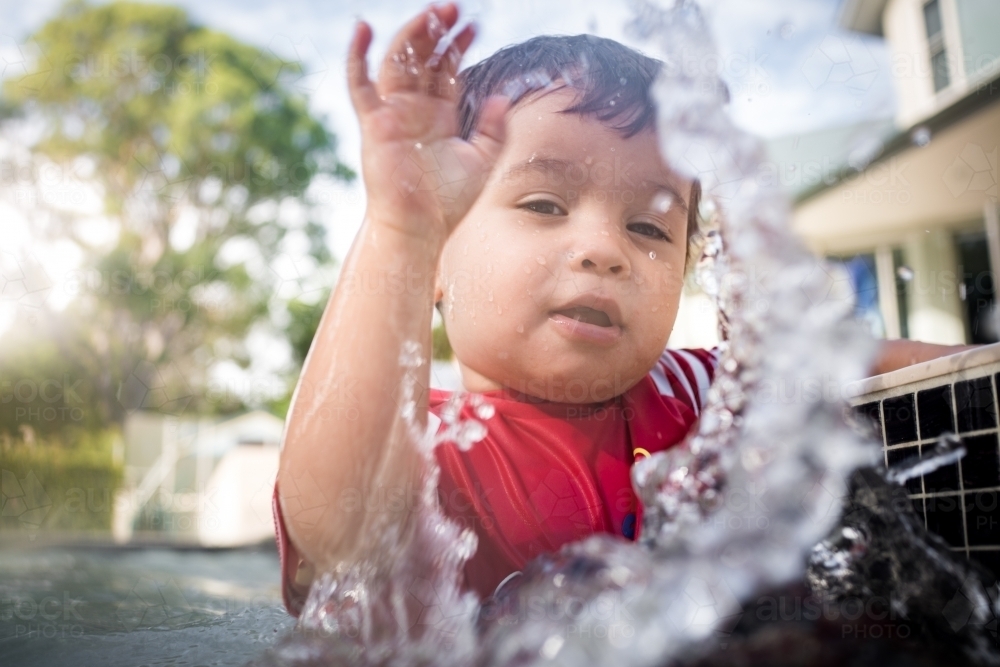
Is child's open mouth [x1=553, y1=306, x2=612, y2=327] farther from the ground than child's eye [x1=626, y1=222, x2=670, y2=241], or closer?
closer

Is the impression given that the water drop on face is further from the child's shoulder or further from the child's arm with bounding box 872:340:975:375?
the child's arm with bounding box 872:340:975:375

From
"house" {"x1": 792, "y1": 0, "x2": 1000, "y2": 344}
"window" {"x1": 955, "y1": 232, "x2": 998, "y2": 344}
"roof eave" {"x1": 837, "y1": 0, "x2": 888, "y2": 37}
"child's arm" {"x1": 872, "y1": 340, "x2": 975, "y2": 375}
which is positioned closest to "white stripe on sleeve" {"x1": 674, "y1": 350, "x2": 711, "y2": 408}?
"child's arm" {"x1": 872, "y1": 340, "x2": 975, "y2": 375}

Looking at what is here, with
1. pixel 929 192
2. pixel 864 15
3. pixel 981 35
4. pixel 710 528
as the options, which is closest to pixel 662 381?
pixel 710 528

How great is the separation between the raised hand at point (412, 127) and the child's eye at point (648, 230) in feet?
1.07

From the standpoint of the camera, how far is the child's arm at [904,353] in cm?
139

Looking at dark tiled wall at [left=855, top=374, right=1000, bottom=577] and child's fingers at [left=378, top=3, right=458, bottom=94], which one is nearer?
dark tiled wall at [left=855, top=374, right=1000, bottom=577]

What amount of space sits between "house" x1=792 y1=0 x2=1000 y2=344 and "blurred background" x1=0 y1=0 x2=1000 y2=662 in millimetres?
23

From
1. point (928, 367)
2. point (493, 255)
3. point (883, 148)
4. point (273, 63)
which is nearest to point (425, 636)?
point (493, 255)

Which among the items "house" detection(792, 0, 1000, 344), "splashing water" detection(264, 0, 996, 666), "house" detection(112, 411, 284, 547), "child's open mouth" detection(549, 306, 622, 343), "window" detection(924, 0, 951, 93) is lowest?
"house" detection(112, 411, 284, 547)

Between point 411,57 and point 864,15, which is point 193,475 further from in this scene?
point 411,57

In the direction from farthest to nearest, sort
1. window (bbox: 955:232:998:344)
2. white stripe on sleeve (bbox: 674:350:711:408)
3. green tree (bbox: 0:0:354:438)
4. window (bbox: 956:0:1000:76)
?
green tree (bbox: 0:0:354:438) < window (bbox: 955:232:998:344) < window (bbox: 956:0:1000:76) < white stripe on sleeve (bbox: 674:350:711:408)

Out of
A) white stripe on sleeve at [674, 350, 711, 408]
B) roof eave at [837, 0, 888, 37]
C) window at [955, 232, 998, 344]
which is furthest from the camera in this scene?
roof eave at [837, 0, 888, 37]

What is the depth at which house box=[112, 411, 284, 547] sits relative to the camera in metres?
6.80

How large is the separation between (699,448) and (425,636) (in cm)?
45
